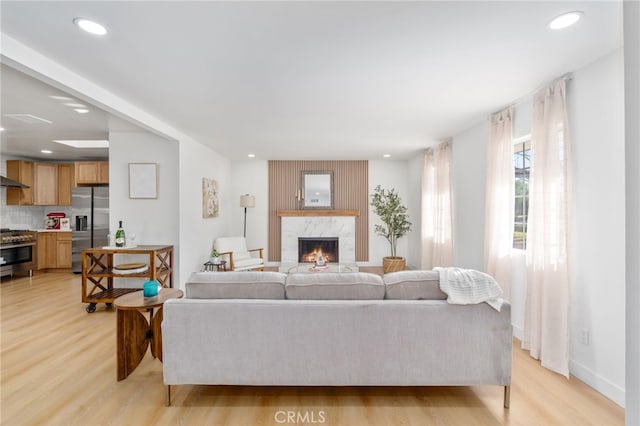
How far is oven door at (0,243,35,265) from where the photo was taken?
18.7 feet

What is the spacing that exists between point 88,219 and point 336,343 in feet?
20.5

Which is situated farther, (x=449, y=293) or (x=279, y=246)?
(x=279, y=246)

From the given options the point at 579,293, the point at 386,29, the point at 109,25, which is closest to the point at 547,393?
the point at 579,293

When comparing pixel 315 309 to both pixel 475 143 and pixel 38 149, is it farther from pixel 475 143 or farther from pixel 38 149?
pixel 38 149

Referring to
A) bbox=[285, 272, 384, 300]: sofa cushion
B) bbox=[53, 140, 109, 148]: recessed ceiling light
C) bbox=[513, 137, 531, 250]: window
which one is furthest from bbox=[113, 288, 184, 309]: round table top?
bbox=[53, 140, 109, 148]: recessed ceiling light

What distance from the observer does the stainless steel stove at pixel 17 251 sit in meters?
5.68

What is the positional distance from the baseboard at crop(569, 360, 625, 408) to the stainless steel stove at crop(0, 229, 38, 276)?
8267mm

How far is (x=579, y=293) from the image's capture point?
8.05 feet

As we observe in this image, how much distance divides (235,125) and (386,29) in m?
2.70

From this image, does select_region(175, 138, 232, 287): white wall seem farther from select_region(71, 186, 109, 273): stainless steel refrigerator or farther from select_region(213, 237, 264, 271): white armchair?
select_region(71, 186, 109, 273): stainless steel refrigerator

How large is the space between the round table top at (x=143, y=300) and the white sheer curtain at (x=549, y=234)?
A: 308cm

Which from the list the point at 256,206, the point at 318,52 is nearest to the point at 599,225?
the point at 318,52

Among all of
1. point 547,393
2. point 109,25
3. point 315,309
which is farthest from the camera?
point 547,393

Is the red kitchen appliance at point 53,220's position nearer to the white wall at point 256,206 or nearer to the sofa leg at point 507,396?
the white wall at point 256,206
